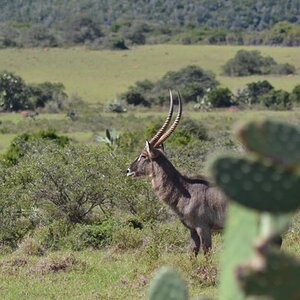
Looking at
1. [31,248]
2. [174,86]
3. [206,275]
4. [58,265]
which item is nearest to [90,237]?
[31,248]

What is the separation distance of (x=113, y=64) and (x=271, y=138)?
62.6 metres

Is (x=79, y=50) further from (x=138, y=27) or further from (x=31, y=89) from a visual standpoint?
(x=31, y=89)

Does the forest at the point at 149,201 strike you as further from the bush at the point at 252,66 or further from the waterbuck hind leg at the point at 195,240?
the bush at the point at 252,66

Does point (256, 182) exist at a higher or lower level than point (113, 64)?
higher

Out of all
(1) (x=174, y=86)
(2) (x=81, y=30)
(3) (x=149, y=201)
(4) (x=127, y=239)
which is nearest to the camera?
(4) (x=127, y=239)

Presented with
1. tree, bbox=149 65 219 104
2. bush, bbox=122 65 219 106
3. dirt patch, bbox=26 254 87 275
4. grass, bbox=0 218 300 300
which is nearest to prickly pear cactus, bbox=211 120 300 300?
grass, bbox=0 218 300 300

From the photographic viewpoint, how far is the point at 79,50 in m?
72.6

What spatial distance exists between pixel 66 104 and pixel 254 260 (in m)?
46.6

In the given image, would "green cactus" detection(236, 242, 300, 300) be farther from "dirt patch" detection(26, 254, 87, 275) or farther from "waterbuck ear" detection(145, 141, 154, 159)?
"waterbuck ear" detection(145, 141, 154, 159)

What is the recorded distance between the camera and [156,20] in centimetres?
11406

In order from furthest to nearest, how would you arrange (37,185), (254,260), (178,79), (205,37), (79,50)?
(205,37) → (79,50) → (178,79) → (37,185) → (254,260)

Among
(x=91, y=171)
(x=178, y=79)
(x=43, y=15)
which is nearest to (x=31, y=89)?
(x=178, y=79)

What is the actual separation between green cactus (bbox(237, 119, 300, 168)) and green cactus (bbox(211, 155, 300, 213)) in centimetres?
2

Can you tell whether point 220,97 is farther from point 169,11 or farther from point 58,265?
point 169,11
